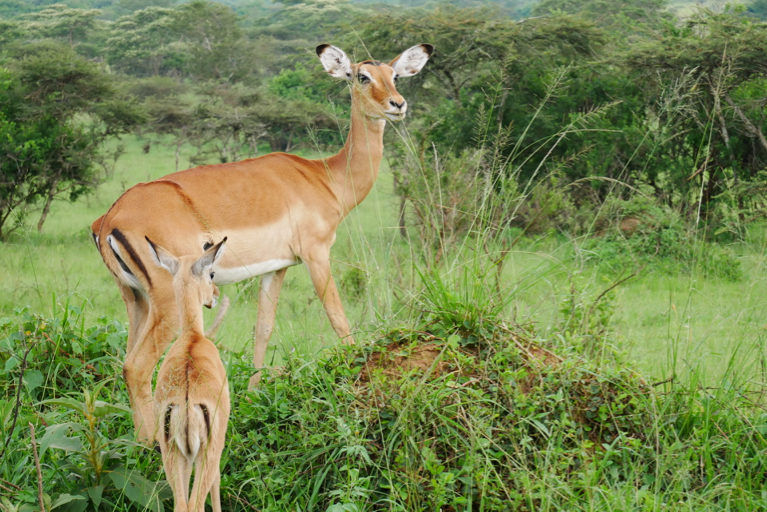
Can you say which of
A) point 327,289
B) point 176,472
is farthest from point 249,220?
point 176,472

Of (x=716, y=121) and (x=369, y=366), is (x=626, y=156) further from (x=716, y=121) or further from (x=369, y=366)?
(x=369, y=366)

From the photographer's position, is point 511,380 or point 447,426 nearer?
point 447,426

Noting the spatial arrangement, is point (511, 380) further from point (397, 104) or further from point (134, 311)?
point (397, 104)

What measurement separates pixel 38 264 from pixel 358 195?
5.11 meters

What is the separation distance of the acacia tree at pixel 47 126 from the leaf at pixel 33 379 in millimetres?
7168

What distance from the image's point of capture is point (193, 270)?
9.13 feet

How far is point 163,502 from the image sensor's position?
9.24ft

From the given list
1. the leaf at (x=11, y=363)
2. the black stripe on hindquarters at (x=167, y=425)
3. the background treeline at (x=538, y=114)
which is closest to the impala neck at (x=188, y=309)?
the black stripe on hindquarters at (x=167, y=425)

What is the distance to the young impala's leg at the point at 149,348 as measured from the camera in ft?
11.3

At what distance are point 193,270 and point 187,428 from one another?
63cm

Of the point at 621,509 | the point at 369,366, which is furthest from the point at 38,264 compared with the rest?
the point at 621,509

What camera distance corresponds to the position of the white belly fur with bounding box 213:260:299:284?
4117 millimetres

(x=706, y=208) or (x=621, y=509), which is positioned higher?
→ (x=621, y=509)

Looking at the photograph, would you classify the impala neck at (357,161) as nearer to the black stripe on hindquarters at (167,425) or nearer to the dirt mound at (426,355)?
the dirt mound at (426,355)
